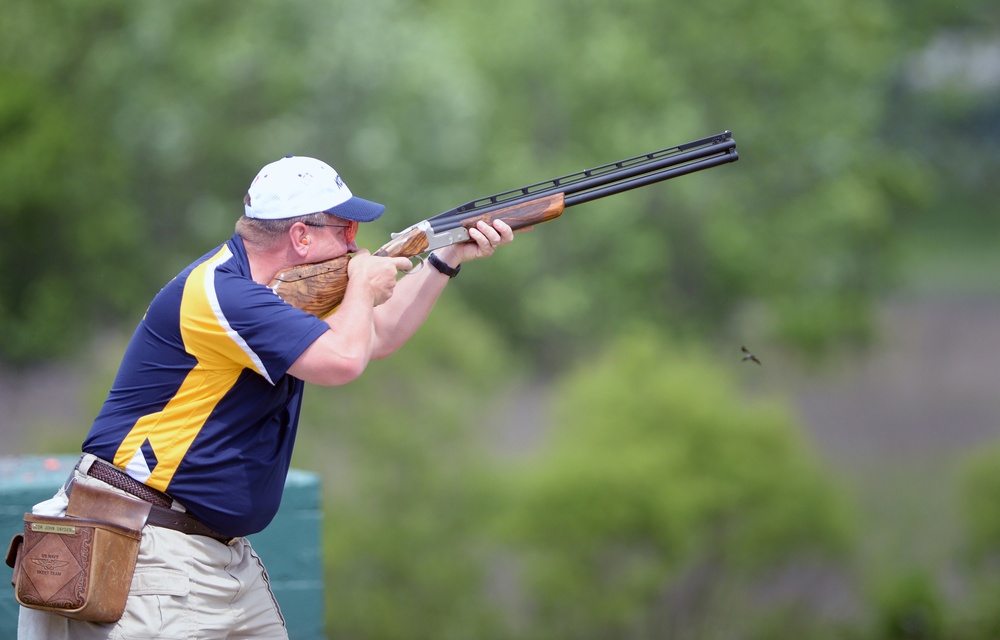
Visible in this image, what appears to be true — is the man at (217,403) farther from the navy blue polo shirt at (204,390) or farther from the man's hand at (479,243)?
the man's hand at (479,243)

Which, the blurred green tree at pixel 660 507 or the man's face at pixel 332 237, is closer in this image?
the man's face at pixel 332 237

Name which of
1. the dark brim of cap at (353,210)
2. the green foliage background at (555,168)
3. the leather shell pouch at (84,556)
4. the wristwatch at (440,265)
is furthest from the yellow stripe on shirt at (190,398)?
the green foliage background at (555,168)

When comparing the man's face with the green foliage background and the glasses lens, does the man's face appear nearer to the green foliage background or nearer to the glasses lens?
the glasses lens

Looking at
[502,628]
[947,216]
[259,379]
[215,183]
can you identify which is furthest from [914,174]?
[259,379]

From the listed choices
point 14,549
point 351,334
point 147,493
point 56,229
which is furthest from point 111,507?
point 56,229

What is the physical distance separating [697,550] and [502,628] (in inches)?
94.8

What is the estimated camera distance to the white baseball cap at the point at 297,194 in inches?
110

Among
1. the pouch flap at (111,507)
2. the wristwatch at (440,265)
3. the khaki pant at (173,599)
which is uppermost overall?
the wristwatch at (440,265)

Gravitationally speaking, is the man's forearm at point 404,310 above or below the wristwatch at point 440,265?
below

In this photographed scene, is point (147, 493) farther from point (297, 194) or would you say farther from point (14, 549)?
point (297, 194)

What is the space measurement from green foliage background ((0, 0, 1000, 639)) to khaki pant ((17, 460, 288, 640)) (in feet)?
29.7

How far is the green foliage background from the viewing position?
12117 millimetres

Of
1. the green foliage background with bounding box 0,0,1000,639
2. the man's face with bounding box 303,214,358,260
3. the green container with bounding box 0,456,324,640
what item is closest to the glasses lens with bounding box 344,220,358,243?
the man's face with bounding box 303,214,358,260

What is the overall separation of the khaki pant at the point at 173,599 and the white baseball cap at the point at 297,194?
0.84m
